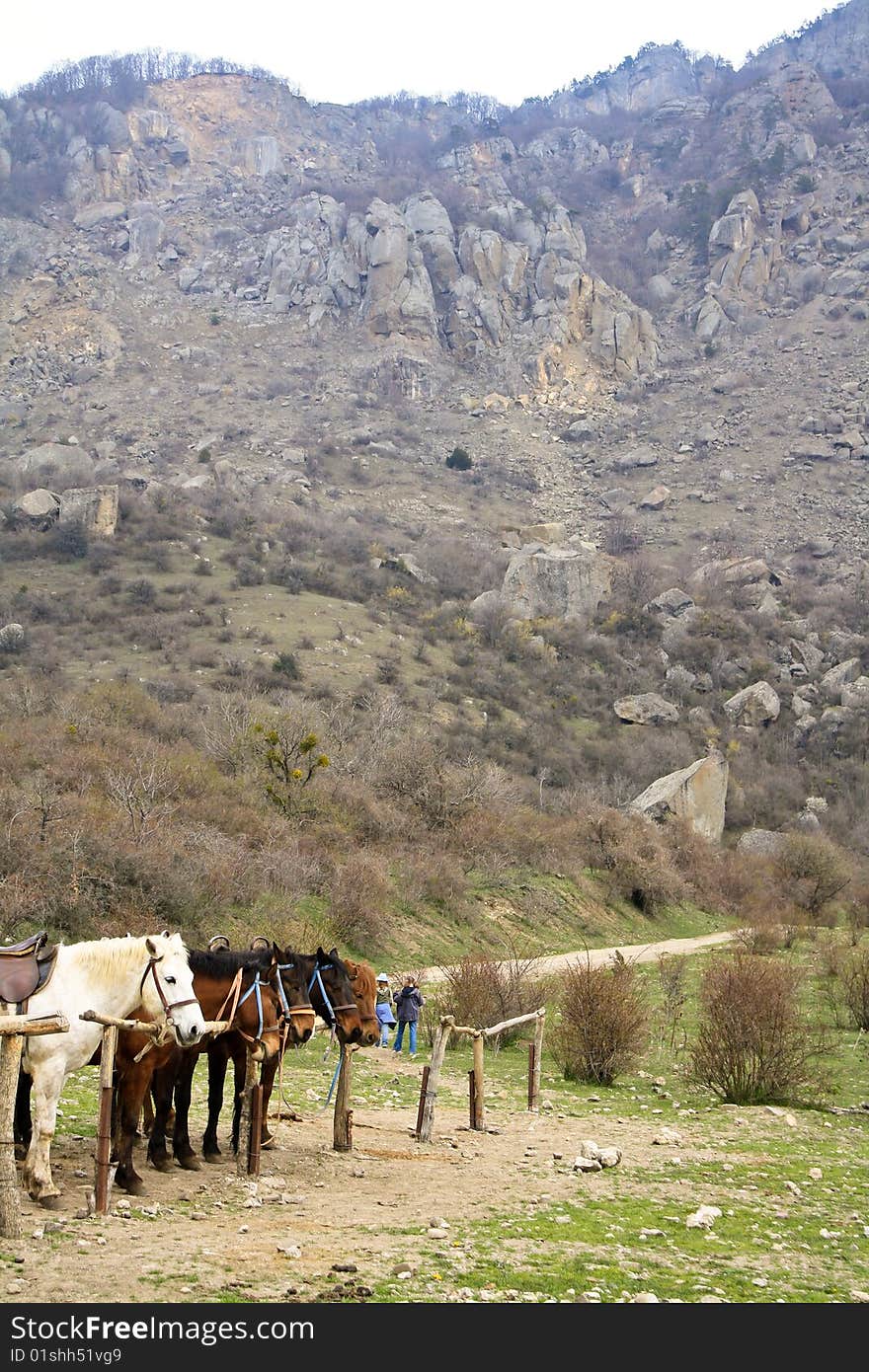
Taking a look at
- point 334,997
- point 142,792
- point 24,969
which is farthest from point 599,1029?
point 142,792

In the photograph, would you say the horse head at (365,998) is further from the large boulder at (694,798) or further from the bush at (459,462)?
the bush at (459,462)

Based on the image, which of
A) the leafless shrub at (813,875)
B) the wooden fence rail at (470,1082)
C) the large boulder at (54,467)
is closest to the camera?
the wooden fence rail at (470,1082)

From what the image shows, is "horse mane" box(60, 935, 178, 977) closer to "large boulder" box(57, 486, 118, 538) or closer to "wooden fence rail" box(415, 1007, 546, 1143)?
"wooden fence rail" box(415, 1007, 546, 1143)

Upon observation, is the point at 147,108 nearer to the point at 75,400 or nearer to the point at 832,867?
the point at 75,400

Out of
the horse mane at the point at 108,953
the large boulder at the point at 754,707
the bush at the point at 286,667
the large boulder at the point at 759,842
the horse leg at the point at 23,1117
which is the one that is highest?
the large boulder at the point at 754,707

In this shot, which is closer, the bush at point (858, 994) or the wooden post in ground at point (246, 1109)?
the wooden post in ground at point (246, 1109)

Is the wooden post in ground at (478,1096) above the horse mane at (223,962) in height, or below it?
below

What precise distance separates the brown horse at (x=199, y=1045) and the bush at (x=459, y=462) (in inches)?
3206

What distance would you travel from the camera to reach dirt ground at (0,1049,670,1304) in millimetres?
5734

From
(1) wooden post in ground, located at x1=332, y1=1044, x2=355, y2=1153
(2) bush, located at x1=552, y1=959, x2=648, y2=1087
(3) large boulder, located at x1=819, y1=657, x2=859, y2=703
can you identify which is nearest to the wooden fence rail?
(1) wooden post in ground, located at x1=332, y1=1044, x2=355, y2=1153

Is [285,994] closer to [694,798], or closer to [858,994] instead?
[858,994]

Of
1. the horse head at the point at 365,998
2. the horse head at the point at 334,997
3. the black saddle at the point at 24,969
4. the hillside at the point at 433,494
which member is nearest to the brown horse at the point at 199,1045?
the horse head at the point at 334,997

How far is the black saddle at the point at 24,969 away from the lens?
713cm

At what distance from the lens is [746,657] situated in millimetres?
62406
